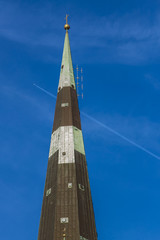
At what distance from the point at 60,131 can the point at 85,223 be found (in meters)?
16.6

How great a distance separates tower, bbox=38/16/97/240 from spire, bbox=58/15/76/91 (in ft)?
3.71

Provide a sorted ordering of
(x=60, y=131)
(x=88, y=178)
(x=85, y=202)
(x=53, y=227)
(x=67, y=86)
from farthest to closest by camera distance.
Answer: (x=67, y=86), (x=60, y=131), (x=88, y=178), (x=85, y=202), (x=53, y=227)

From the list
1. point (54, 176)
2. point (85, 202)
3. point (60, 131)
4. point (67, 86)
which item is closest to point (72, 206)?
point (85, 202)

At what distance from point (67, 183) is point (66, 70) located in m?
25.6

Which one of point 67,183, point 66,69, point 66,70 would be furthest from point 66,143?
point 66,69

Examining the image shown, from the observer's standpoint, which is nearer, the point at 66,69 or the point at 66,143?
Answer: the point at 66,143

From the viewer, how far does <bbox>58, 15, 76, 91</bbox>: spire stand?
7444 centimetres

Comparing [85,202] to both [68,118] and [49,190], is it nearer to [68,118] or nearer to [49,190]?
[49,190]

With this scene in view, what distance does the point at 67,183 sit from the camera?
5812cm

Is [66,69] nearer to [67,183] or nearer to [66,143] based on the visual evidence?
[66,143]

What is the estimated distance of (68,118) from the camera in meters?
67.7

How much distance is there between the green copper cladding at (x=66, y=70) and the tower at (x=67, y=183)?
1.13 meters

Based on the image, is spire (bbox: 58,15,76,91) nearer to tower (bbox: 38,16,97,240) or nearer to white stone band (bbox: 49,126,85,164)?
tower (bbox: 38,16,97,240)

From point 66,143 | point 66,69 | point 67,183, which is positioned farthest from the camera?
point 66,69
